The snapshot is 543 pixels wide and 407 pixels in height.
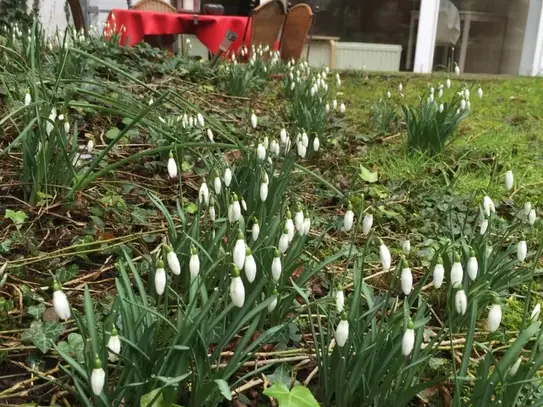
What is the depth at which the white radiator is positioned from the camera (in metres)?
9.64

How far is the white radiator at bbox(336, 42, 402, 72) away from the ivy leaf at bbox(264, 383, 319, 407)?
896 cm

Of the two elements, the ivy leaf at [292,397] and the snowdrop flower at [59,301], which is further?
the ivy leaf at [292,397]

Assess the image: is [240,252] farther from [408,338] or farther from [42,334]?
[42,334]

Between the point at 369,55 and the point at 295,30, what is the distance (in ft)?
8.58

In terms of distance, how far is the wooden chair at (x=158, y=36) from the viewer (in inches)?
304

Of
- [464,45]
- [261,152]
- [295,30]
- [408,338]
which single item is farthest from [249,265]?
[464,45]

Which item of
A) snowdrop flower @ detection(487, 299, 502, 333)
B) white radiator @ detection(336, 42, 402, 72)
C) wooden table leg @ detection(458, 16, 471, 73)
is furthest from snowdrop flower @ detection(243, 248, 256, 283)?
wooden table leg @ detection(458, 16, 471, 73)

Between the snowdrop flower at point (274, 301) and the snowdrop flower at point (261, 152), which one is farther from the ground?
the snowdrop flower at point (261, 152)

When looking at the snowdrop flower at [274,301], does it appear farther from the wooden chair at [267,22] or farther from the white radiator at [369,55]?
the white radiator at [369,55]

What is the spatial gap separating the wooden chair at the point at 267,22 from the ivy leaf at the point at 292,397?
6.19 m

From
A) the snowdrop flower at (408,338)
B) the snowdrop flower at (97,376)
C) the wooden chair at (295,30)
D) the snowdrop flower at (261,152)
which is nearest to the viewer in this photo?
the snowdrop flower at (97,376)

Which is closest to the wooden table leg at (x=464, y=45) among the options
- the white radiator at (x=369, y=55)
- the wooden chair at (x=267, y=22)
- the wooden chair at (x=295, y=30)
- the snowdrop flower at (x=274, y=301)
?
the white radiator at (x=369, y=55)

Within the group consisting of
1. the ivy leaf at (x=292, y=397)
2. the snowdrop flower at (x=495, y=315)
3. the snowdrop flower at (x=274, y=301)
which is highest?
the snowdrop flower at (x=495, y=315)

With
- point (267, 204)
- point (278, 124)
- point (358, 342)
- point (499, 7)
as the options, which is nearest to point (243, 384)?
point (358, 342)
